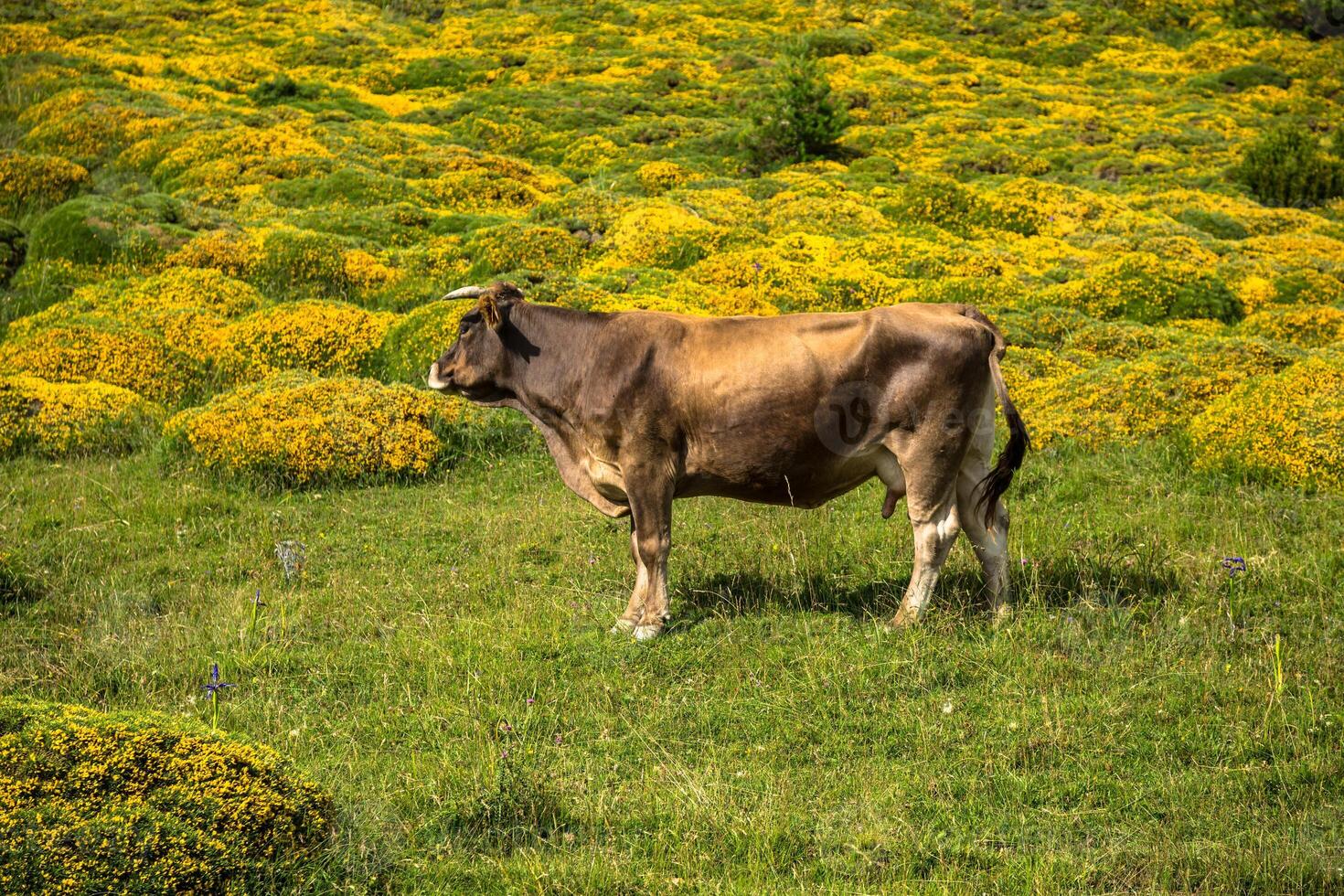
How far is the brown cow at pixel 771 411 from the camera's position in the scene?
362 inches

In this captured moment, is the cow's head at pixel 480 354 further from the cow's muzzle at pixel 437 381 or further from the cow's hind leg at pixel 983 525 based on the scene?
the cow's hind leg at pixel 983 525

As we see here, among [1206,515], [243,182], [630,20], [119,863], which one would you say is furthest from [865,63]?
[119,863]

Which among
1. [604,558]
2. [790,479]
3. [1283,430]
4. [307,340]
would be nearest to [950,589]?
[790,479]

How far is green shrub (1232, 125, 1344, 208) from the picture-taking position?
3025 centimetres

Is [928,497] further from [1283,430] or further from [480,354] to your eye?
[1283,430]

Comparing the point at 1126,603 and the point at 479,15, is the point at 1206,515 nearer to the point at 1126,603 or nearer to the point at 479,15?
the point at 1126,603

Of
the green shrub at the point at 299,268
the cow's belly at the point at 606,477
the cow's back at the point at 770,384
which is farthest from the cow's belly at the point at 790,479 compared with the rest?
the green shrub at the point at 299,268

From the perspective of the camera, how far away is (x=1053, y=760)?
286 inches

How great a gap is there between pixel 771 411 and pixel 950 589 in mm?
2012

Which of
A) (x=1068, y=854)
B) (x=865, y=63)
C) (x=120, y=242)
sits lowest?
(x=865, y=63)

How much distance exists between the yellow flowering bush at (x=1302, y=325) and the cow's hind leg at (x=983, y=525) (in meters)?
9.51

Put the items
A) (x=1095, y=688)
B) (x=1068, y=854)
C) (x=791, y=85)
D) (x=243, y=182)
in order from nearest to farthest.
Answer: (x=1068, y=854) < (x=1095, y=688) < (x=243, y=182) < (x=791, y=85)

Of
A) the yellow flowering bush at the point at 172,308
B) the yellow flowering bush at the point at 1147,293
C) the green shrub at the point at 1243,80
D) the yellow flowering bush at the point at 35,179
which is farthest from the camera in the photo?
the green shrub at the point at 1243,80

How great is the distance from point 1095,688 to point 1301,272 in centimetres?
1510
